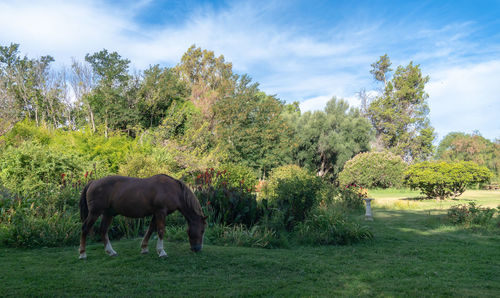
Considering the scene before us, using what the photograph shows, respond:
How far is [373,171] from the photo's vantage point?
2714 centimetres

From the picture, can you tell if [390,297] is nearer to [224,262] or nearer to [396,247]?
[224,262]

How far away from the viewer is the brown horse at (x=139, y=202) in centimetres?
511

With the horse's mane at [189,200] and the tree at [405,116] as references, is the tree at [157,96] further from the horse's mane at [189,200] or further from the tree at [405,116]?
the tree at [405,116]

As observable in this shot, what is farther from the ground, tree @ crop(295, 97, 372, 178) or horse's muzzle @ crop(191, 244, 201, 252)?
tree @ crop(295, 97, 372, 178)

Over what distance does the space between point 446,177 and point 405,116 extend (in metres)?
27.1

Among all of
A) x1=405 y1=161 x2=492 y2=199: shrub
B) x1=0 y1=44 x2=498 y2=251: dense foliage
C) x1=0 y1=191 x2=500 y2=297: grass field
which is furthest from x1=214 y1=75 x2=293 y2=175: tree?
x1=0 y1=191 x2=500 y2=297: grass field

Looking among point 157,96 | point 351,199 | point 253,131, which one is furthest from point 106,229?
point 253,131

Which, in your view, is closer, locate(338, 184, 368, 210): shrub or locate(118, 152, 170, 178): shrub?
locate(338, 184, 368, 210): shrub

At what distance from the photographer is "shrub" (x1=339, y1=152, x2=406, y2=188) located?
2694 centimetres

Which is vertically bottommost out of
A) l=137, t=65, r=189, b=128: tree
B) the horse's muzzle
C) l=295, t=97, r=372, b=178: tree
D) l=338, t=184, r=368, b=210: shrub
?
the horse's muzzle

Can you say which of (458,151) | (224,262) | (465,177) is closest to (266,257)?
(224,262)

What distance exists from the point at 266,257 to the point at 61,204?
18.1 feet

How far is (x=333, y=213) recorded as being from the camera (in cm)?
852

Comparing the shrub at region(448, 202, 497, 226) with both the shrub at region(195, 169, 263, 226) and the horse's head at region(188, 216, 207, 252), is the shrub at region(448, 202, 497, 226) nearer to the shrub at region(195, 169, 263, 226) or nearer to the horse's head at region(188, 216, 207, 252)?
the shrub at region(195, 169, 263, 226)
